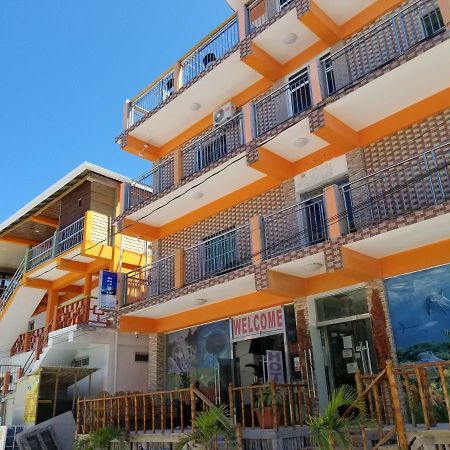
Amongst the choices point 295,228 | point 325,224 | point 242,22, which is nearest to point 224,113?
point 242,22

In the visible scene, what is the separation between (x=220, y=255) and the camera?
13.9 meters

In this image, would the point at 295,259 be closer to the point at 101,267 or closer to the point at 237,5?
the point at 237,5

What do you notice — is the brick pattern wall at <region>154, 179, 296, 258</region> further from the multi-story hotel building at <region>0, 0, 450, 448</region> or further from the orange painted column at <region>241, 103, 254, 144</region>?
the orange painted column at <region>241, 103, 254, 144</region>

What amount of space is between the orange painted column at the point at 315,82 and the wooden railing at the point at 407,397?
5.90 metres

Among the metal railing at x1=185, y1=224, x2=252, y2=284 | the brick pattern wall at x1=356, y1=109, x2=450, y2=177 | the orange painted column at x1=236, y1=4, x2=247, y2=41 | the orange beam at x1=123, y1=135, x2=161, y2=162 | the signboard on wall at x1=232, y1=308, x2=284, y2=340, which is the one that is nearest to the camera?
the brick pattern wall at x1=356, y1=109, x2=450, y2=177

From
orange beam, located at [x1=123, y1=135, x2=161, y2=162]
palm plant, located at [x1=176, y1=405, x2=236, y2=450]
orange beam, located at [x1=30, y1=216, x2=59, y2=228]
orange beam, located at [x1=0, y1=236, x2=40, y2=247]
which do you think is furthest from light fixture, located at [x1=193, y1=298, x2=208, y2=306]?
orange beam, located at [x1=0, y1=236, x2=40, y2=247]

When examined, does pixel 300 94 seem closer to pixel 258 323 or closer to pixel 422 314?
pixel 258 323

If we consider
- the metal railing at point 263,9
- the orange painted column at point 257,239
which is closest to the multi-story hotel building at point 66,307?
the orange painted column at point 257,239

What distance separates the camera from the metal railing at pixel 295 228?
11555mm

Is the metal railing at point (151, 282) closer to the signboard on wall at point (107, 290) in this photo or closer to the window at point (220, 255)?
the signboard on wall at point (107, 290)

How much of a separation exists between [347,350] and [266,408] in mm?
2388

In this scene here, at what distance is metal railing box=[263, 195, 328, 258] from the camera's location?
11.6 meters

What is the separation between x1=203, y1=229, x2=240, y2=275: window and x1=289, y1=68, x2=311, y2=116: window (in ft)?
12.4

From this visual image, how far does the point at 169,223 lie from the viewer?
1614 centimetres
